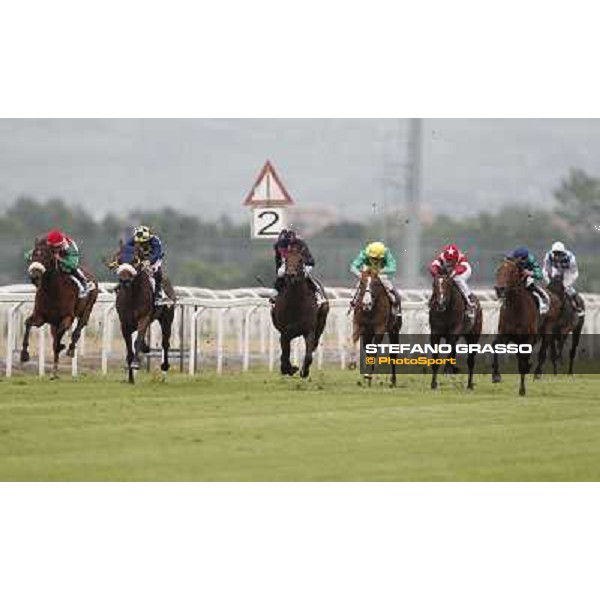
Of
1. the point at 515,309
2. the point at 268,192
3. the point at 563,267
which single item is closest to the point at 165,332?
the point at 268,192

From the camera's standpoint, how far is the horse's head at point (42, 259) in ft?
60.9

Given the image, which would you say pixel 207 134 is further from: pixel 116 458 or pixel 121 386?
pixel 116 458

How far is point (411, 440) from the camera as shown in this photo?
12.8 meters

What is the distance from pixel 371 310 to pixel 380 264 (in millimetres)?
522

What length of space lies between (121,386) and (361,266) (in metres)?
3.20

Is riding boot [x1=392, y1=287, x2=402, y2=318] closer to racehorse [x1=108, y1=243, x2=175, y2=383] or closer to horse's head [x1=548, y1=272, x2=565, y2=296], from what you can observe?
racehorse [x1=108, y1=243, x2=175, y2=383]

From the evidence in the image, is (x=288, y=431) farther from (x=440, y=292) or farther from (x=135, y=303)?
(x=440, y=292)

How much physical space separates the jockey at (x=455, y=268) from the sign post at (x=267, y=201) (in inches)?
70.2

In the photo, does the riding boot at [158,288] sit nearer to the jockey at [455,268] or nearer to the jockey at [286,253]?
the jockey at [286,253]

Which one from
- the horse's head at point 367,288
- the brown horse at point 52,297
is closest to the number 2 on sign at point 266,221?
the horse's head at point 367,288

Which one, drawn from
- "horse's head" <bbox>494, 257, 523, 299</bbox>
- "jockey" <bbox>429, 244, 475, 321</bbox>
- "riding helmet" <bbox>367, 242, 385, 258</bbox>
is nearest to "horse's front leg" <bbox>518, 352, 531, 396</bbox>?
"horse's head" <bbox>494, 257, 523, 299</bbox>

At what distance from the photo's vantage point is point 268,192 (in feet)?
65.0

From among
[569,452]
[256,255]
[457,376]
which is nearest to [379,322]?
[457,376]

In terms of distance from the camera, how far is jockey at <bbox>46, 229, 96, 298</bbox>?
18875 millimetres
